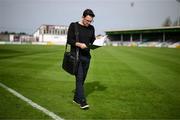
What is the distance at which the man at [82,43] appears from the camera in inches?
255

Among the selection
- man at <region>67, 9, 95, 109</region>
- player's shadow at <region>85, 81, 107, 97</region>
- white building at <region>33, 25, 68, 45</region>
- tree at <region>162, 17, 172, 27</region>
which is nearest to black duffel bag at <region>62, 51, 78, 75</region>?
man at <region>67, 9, 95, 109</region>

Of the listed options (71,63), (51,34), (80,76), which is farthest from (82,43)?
(51,34)

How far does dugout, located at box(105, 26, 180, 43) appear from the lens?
3561 inches

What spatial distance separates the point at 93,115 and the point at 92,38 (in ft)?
6.24

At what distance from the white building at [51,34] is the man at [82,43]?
121199 millimetres

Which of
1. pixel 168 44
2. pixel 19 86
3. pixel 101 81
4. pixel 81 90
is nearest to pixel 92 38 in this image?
pixel 81 90

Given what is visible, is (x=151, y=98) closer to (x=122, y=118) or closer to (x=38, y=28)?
(x=122, y=118)

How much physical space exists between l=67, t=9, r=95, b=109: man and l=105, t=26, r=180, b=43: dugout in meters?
83.3

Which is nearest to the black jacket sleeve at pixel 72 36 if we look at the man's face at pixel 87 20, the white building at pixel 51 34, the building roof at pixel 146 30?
the man's face at pixel 87 20

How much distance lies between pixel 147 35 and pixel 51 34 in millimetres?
50802

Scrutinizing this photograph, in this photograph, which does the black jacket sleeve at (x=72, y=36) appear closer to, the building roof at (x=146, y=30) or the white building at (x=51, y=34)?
the building roof at (x=146, y=30)

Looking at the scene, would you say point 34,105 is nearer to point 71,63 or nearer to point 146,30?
point 71,63

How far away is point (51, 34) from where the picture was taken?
136m

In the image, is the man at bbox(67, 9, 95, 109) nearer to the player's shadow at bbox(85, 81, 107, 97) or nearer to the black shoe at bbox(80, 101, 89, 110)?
the black shoe at bbox(80, 101, 89, 110)
